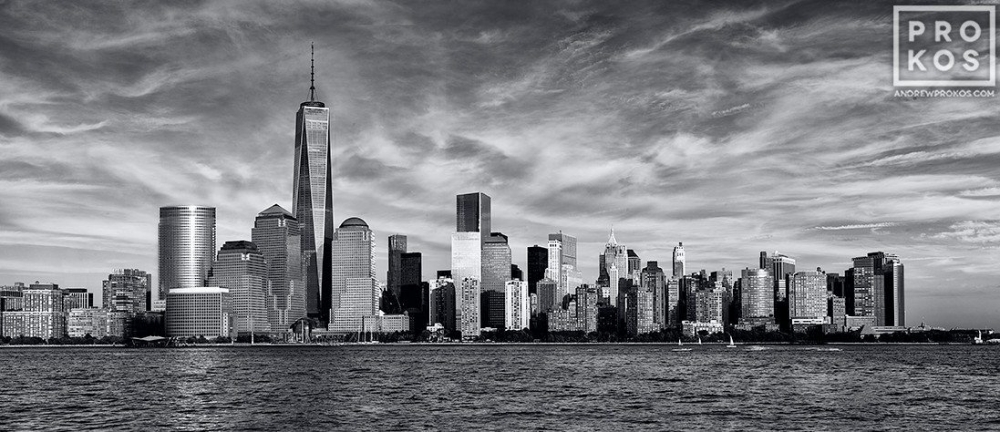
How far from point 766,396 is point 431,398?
3109 cm

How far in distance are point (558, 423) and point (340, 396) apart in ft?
104

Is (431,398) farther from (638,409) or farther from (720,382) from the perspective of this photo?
(720,382)

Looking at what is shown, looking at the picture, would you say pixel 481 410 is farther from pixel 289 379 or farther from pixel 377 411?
pixel 289 379

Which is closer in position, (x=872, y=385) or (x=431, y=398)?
(x=431, y=398)

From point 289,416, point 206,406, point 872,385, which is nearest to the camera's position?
point 289,416

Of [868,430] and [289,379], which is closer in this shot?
[868,430]

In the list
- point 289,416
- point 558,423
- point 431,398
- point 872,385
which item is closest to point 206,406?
point 289,416

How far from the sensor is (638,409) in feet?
289

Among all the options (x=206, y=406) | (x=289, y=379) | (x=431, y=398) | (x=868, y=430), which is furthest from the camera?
(x=289, y=379)

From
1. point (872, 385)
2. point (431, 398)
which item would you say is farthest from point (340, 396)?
point (872, 385)

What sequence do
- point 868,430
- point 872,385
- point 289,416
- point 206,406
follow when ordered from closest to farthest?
point 868,430, point 289,416, point 206,406, point 872,385

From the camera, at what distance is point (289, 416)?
84.1m

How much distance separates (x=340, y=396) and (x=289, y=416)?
19.1 metres

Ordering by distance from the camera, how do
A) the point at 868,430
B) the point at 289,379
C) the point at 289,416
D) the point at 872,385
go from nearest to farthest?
the point at 868,430
the point at 289,416
the point at 872,385
the point at 289,379
